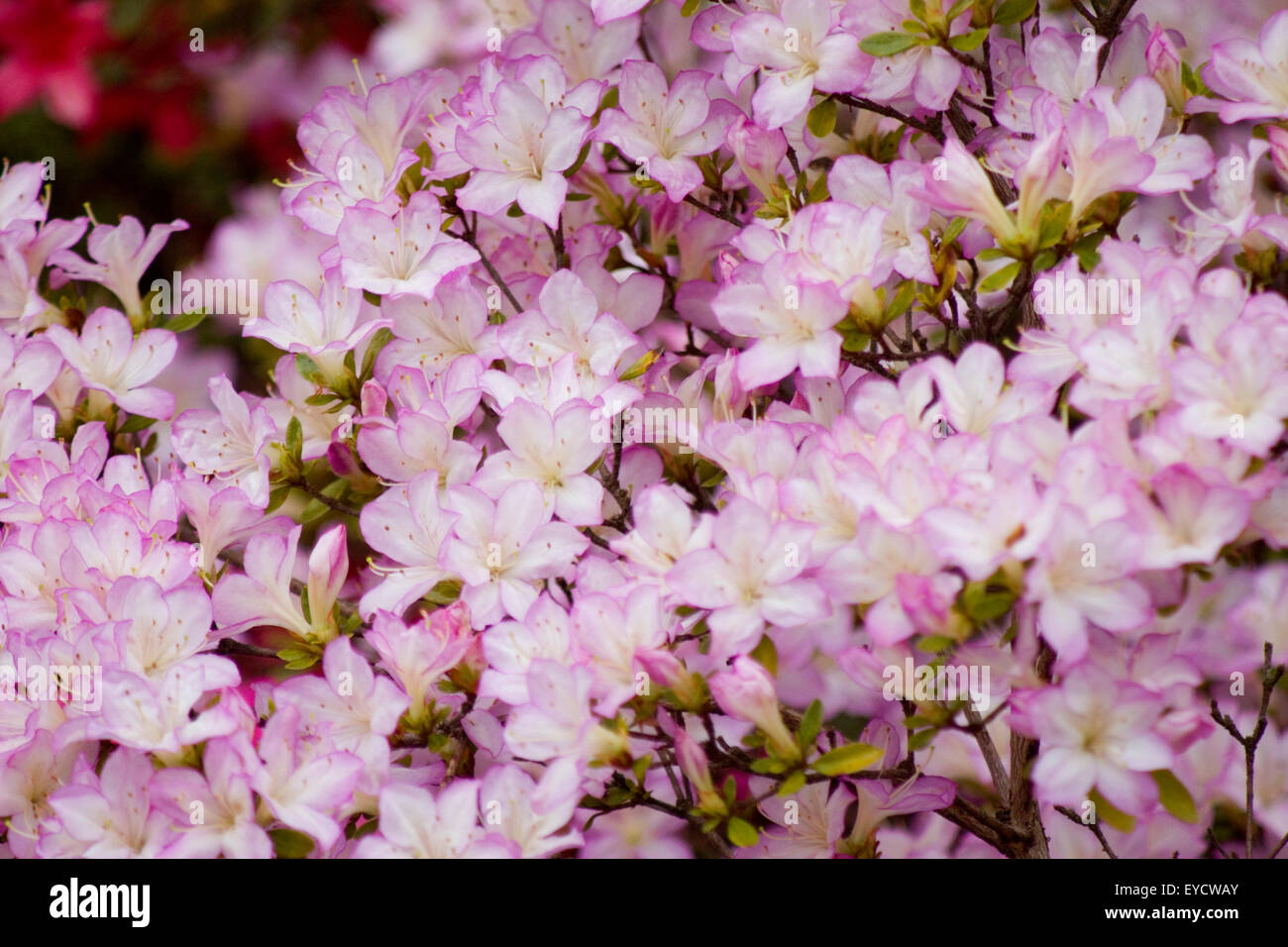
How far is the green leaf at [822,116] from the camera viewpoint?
145 cm

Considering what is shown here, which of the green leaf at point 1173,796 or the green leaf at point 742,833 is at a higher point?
the green leaf at point 1173,796

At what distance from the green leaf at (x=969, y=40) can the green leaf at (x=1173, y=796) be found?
72 centimetres

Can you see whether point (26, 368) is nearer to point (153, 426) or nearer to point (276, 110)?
point (153, 426)

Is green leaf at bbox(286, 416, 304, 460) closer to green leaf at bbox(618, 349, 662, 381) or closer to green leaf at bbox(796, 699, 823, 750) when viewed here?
green leaf at bbox(618, 349, 662, 381)

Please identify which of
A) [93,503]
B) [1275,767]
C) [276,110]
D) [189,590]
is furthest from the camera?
[276,110]

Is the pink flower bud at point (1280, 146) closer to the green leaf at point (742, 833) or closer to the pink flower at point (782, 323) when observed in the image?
the pink flower at point (782, 323)

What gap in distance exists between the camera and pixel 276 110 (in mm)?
3143

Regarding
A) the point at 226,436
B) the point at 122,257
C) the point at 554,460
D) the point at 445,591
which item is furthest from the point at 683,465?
the point at 122,257

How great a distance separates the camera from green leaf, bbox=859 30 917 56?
53.1 inches

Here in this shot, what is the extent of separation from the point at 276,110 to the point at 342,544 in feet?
6.86

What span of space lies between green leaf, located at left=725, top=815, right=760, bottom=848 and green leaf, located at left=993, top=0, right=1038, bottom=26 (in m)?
0.84

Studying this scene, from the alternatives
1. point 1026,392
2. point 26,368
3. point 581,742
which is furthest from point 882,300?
point 26,368
